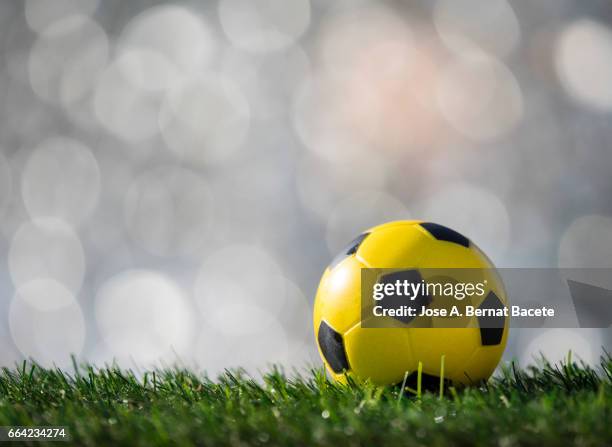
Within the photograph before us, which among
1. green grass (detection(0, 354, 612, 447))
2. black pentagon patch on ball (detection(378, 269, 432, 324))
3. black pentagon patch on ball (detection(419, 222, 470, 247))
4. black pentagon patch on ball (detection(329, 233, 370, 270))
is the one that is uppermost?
black pentagon patch on ball (detection(419, 222, 470, 247))

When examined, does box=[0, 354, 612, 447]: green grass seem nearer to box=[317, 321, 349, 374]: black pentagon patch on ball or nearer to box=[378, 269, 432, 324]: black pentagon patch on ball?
box=[317, 321, 349, 374]: black pentagon patch on ball

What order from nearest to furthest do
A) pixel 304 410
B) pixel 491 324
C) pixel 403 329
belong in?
pixel 304 410, pixel 403 329, pixel 491 324

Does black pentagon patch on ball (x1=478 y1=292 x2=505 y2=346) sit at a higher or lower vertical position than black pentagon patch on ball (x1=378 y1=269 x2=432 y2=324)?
lower

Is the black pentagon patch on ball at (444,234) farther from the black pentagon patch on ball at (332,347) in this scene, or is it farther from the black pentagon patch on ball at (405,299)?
the black pentagon patch on ball at (332,347)

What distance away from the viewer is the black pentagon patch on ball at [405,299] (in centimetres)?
277

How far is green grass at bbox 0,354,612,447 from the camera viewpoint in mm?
2041

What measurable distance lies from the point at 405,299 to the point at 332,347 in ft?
1.28

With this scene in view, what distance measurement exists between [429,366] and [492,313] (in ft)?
1.20

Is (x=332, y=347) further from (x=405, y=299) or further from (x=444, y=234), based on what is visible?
(x=444, y=234)

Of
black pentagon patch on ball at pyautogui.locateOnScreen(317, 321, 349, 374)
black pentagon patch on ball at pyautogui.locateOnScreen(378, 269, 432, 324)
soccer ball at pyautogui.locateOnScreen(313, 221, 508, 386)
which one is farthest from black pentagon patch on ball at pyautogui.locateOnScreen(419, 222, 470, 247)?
black pentagon patch on ball at pyautogui.locateOnScreen(317, 321, 349, 374)

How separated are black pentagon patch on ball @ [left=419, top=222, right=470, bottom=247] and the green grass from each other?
0.62m

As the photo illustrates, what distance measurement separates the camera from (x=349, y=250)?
305 cm

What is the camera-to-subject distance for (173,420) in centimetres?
229

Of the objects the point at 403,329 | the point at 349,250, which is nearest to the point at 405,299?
the point at 403,329
